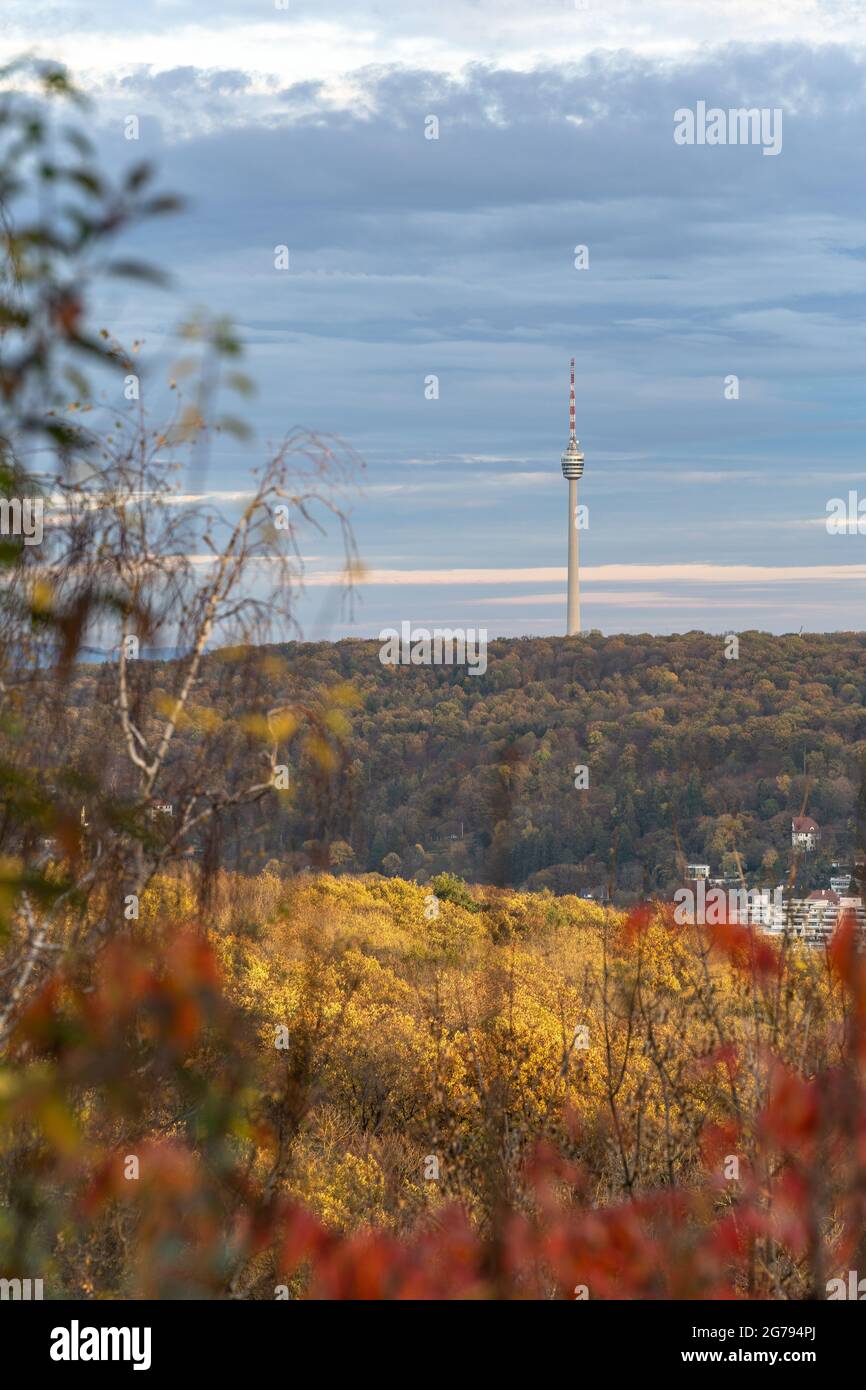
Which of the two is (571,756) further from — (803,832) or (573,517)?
(573,517)

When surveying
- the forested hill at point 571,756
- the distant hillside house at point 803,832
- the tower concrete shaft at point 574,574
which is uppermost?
the tower concrete shaft at point 574,574

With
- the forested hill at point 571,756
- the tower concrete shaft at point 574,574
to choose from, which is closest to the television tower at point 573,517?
the tower concrete shaft at point 574,574

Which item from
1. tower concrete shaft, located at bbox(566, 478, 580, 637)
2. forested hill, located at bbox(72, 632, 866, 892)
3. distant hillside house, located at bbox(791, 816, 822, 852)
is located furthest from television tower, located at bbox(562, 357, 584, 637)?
distant hillside house, located at bbox(791, 816, 822, 852)

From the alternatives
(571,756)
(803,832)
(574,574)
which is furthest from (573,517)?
(803,832)

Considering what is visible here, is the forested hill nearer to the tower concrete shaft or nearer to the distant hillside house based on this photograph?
the distant hillside house

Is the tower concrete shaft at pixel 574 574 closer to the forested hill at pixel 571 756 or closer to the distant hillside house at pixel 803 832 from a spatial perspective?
the forested hill at pixel 571 756

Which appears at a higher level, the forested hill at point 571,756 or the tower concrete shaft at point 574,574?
the tower concrete shaft at point 574,574

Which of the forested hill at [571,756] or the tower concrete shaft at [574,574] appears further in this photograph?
the tower concrete shaft at [574,574]

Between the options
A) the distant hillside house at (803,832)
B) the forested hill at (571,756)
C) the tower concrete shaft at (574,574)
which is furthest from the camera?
the tower concrete shaft at (574,574)
